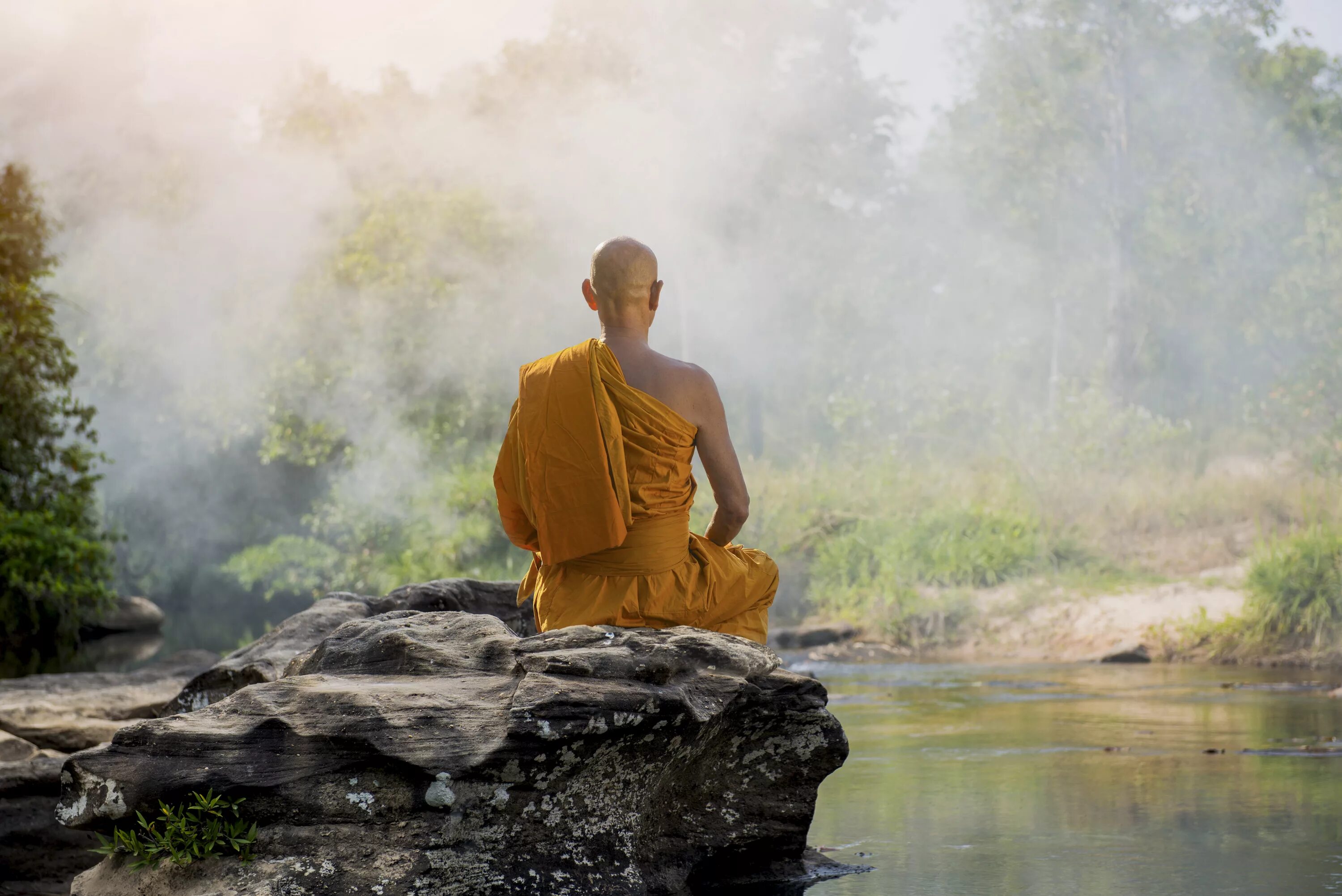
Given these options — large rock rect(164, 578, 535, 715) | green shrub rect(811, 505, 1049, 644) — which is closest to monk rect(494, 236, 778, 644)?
large rock rect(164, 578, 535, 715)

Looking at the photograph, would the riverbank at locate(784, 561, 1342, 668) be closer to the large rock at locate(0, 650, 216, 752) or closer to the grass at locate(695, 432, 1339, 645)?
the grass at locate(695, 432, 1339, 645)

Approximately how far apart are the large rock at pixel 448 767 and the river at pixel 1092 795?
0.60 metres

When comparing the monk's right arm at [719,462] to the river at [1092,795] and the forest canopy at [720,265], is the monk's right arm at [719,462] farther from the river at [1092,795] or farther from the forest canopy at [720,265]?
the forest canopy at [720,265]

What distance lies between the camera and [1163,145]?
16.8 meters

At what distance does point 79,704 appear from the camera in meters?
5.48

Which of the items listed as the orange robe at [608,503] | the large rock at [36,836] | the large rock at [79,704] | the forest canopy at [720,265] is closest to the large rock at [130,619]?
the forest canopy at [720,265]

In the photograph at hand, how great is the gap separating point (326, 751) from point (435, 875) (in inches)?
13.9

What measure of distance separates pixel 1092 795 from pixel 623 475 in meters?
2.00

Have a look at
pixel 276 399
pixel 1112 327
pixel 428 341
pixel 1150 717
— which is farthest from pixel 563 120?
pixel 1150 717

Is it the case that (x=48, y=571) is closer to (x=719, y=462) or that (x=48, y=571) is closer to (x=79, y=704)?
(x=79, y=704)

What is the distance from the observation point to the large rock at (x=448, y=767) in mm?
2729

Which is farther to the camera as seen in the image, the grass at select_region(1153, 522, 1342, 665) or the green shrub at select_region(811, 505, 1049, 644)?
the green shrub at select_region(811, 505, 1049, 644)

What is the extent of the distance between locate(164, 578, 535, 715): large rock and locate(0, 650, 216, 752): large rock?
2.15ft

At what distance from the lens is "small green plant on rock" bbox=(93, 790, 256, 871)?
107 inches
